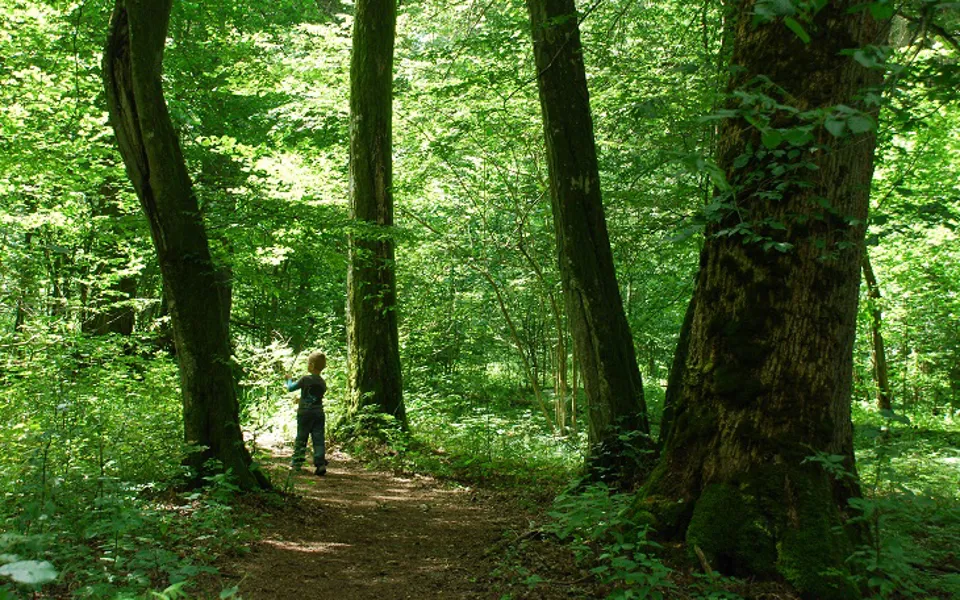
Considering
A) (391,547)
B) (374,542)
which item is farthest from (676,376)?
(374,542)

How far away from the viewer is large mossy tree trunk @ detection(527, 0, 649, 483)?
605 centimetres

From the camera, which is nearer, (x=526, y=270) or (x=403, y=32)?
(x=526, y=270)

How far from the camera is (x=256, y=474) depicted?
6.08 metres

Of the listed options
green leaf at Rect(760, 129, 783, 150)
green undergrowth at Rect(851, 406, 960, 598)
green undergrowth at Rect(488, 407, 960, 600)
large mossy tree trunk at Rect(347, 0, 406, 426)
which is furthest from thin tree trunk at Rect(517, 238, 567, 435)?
green leaf at Rect(760, 129, 783, 150)

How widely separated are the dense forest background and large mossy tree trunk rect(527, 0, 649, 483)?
21.9 inches

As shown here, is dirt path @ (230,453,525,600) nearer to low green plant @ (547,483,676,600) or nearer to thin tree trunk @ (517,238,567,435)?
low green plant @ (547,483,676,600)

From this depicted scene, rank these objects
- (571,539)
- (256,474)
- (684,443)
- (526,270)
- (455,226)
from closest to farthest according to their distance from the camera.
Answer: (684,443) → (571,539) → (256,474) → (526,270) → (455,226)

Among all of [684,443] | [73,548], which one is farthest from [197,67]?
[684,443]

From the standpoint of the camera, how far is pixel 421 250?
11773 mm

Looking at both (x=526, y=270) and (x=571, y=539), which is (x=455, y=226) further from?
(x=571, y=539)

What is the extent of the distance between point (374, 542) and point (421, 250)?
6921mm

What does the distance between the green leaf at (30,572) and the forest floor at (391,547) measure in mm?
1535

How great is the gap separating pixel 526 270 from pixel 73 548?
839 centimetres

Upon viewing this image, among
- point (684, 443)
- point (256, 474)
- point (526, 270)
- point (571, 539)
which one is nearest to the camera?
point (684, 443)
